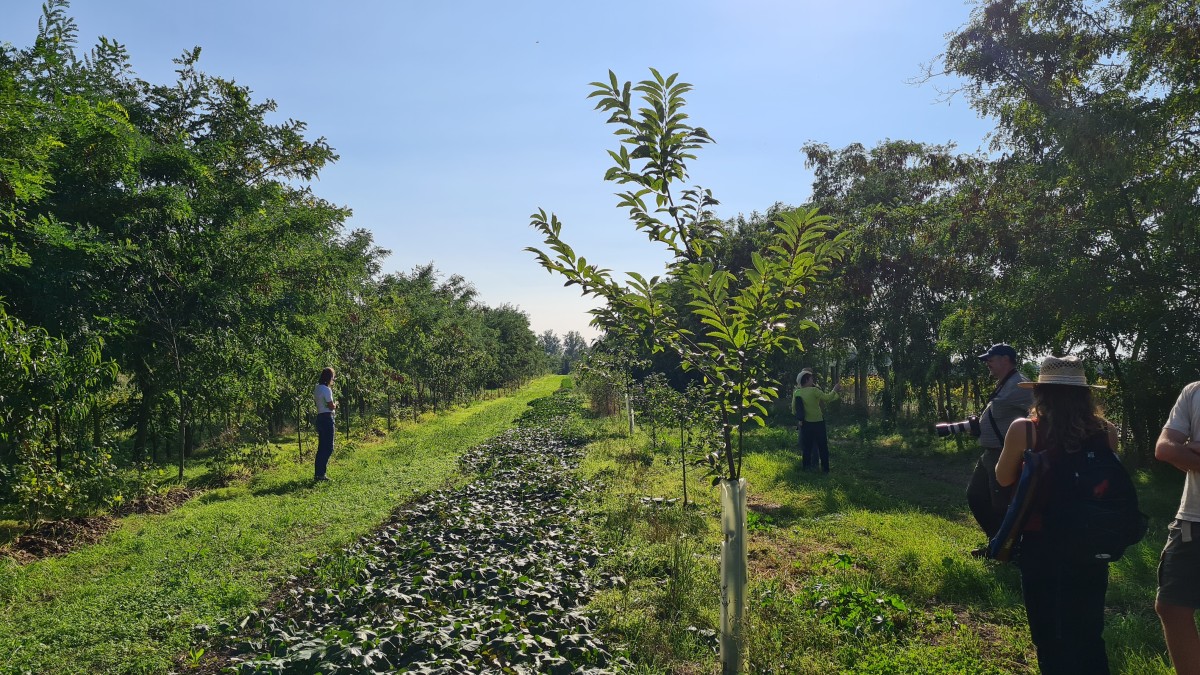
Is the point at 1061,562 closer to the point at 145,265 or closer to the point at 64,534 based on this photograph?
the point at 64,534

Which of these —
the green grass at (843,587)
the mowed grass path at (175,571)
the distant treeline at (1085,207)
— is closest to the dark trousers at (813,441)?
the green grass at (843,587)

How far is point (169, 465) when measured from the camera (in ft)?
45.3

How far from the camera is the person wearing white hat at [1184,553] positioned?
3.04 metres

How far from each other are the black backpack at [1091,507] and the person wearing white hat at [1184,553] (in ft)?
0.60

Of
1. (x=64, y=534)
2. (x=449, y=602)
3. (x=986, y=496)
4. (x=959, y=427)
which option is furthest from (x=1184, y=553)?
(x=64, y=534)

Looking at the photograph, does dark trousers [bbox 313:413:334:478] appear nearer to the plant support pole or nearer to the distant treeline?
the distant treeline

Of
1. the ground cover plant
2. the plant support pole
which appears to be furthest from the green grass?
the plant support pole

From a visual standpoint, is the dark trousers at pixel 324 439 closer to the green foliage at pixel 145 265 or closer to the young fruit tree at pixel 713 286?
the green foliage at pixel 145 265

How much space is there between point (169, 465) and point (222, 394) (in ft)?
14.1

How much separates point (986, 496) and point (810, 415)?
23.4 feet

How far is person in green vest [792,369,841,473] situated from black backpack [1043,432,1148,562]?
308 inches

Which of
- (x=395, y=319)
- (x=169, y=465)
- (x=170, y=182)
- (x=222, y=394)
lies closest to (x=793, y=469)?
(x=222, y=394)

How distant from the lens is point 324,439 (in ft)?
36.2

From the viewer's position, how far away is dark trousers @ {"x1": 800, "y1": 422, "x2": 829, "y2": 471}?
11500 mm
